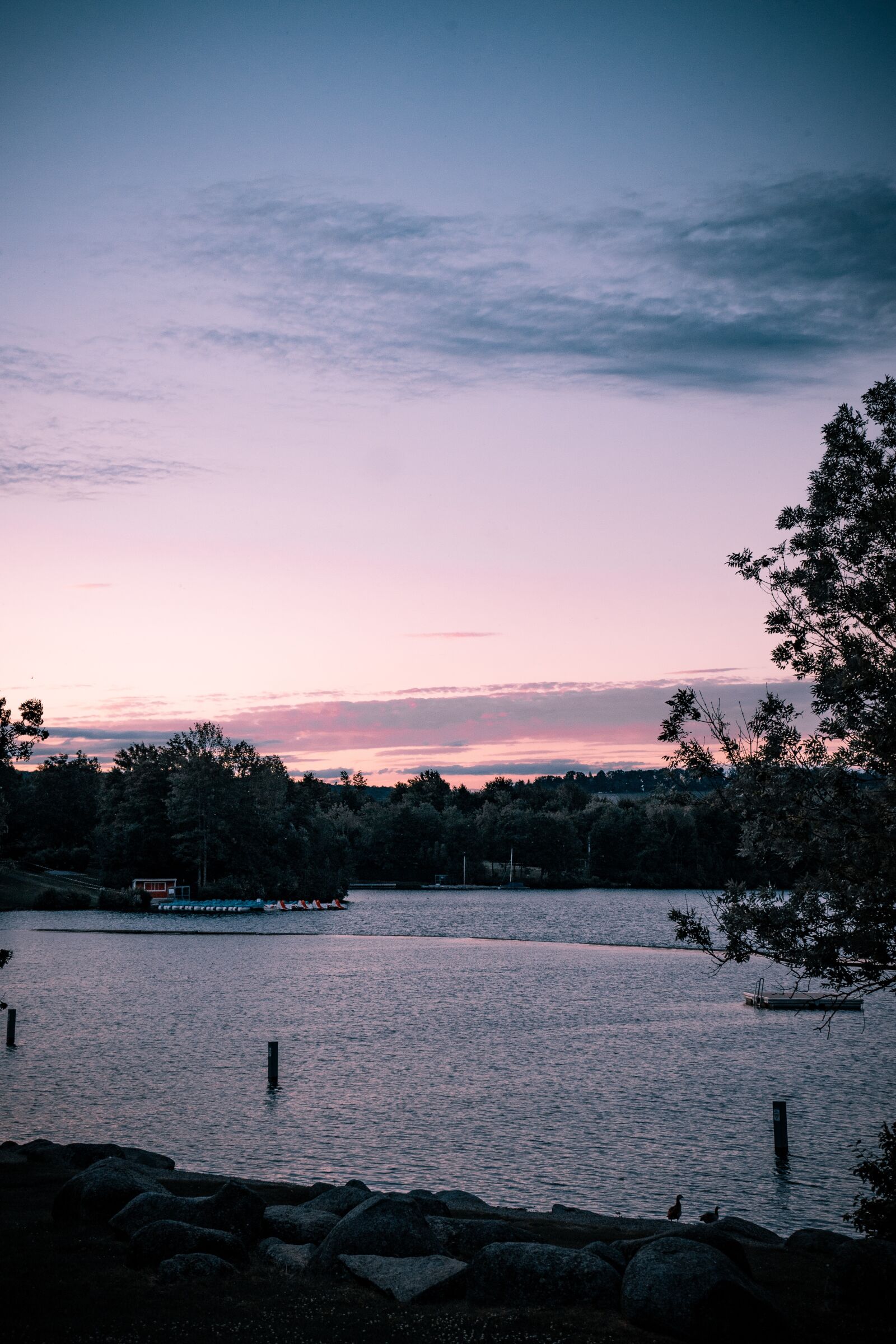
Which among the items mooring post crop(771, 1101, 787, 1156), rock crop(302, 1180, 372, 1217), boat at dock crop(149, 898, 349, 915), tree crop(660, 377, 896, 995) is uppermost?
tree crop(660, 377, 896, 995)

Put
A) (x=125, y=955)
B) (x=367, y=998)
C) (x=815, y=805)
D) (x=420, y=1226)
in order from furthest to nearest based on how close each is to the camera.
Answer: (x=125, y=955)
(x=367, y=998)
(x=815, y=805)
(x=420, y=1226)

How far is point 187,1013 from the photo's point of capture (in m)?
44.4

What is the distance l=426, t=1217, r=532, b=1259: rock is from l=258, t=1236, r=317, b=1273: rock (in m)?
1.58

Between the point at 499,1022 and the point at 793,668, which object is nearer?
the point at 793,668

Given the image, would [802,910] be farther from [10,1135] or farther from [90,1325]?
[10,1135]

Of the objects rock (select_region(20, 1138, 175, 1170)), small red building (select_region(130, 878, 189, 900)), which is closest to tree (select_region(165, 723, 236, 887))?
small red building (select_region(130, 878, 189, 900))

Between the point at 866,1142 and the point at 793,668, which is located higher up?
the point at 793,668

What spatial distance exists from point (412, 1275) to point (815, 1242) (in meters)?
6.86

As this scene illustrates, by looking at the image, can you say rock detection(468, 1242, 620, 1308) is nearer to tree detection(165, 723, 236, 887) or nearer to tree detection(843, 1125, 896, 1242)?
tree detection(843, 1125, 896, 1242)

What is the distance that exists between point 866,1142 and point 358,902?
137313 mm

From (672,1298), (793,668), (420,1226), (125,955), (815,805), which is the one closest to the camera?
(672,1298)

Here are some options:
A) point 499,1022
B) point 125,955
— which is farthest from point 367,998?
point 125,955

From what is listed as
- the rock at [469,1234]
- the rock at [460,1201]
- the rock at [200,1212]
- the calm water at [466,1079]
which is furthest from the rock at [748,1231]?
the rock at [200,1212]

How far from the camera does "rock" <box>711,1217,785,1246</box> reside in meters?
15.7
